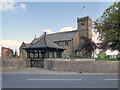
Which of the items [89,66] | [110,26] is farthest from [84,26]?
[89,66]

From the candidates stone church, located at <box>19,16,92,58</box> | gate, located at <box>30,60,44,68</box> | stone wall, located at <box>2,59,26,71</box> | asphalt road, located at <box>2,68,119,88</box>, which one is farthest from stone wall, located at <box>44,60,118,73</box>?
stone church, located at <box>19,16,92,58</box>

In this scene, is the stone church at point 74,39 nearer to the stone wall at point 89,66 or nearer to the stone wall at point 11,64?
the stone wall at point 11,64

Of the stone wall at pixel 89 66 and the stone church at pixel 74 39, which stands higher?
the stone church at pixel 74 39

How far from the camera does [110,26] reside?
18078 millimetres

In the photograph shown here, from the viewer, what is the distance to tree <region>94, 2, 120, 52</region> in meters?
16.1

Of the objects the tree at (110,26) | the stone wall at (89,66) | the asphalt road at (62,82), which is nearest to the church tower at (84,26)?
the tree at (110,26)

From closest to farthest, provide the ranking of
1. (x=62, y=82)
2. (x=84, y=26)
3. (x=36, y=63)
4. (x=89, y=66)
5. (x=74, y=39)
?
(x=62, y=82) < (x=89, y=66) < (x=36, y=63) < (x=74, y=39) < (x=84, y=26)

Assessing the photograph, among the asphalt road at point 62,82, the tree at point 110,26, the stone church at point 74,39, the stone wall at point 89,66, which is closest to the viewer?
the asphalt road at point 62,82

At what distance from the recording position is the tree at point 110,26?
16.1 m

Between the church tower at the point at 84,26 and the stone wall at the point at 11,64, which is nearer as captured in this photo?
the stone wall at the point at 11,64

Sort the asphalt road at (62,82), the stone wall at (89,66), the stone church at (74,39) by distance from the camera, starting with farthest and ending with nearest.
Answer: the stone church at (74,39)
the stone wall at (89,66)
the asphalt road at (62,82)

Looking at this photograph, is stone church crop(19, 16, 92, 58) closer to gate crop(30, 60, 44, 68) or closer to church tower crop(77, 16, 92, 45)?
church tower crop(77, 16, 92, 45)

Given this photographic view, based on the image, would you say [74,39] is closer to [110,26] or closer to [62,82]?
[110,26]

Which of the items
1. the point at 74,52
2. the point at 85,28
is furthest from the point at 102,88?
the point at 85,28
